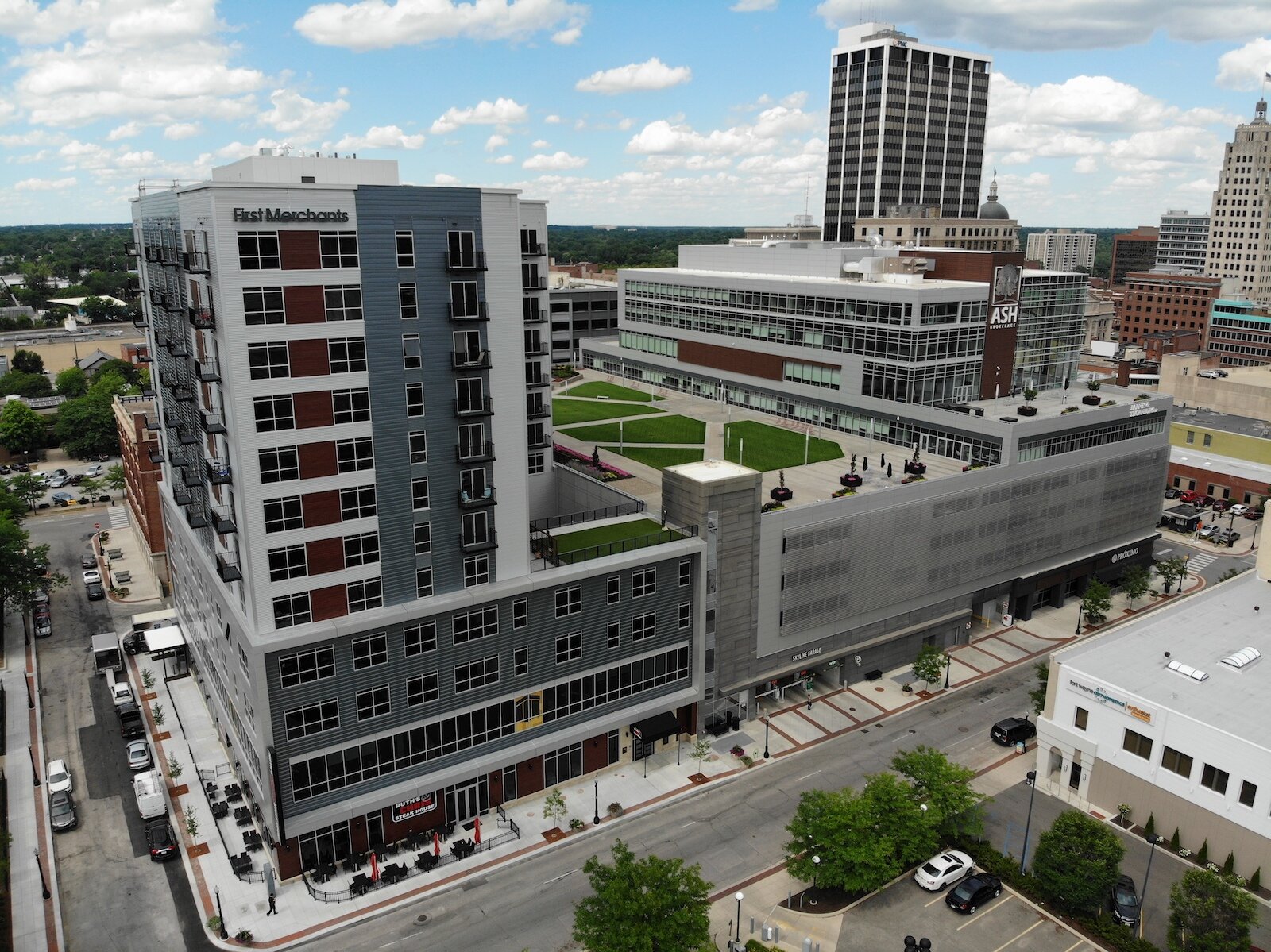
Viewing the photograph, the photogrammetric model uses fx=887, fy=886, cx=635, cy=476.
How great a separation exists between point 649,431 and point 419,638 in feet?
155

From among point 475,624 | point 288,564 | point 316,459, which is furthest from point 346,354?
point 475,624

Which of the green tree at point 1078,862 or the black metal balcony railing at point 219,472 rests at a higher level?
the black metal balcony railing at point 219,472

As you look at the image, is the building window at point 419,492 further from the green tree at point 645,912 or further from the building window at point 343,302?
the green tree at point 645,912

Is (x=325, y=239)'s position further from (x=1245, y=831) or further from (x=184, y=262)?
(x=1245, y=831)

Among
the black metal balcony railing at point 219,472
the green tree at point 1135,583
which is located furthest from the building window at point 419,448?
the green tree at point 1135,583

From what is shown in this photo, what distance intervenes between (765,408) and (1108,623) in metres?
41.3

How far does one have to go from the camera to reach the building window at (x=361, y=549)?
48.2 m

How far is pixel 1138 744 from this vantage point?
54969 mm

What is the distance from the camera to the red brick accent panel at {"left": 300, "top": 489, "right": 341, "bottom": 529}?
46.7 m

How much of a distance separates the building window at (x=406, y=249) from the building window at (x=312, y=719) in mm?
24065

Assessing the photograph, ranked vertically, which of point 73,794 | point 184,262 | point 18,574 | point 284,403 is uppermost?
point 184,262

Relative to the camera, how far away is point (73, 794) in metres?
59.1

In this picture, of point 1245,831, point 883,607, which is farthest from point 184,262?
point 1245,831

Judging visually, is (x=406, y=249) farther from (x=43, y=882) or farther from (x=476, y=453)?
(x=43, y=882)
